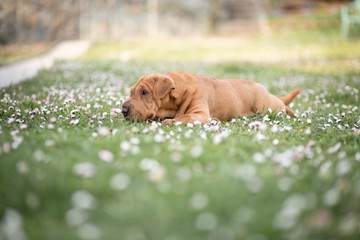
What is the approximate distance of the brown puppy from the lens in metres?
4.07

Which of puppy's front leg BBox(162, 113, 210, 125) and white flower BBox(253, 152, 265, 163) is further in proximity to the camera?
puppy's front leg BBox(162, 113, 210, 125)

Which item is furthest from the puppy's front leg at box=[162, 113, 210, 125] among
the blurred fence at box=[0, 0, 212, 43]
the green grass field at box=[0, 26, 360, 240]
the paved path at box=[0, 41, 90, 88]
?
the blurred fence at box=[0, 0, 212, 43]

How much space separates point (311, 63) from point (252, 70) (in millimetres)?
2539

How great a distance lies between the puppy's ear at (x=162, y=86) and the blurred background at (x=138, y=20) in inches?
288

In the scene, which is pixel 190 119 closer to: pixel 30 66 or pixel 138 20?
pixel 30 66

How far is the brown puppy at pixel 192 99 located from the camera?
13.4 feet

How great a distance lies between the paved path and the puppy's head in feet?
10.8

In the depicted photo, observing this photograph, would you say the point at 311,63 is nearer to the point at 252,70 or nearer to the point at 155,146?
the point at 252,70

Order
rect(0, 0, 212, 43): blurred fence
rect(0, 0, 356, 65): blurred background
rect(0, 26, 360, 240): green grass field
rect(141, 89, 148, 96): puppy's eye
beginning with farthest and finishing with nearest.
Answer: rect(0, 0, 212, 43): blurred fence → rect(0, 0, 356, 65): blurred background → rect(141, 89, 148, 96): puppy's eye → rect(0, 26, 360, 240): green grass field

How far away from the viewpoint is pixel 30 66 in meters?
8.92

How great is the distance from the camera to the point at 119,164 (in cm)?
244

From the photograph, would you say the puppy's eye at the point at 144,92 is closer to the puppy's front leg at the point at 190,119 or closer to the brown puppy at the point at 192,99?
the brown puppy at the point at 192,99

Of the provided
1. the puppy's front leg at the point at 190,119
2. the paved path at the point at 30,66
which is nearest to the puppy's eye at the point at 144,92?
the puppy's front leg at the point at 190,119

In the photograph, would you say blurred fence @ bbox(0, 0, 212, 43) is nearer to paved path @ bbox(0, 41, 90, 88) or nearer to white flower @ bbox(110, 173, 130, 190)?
paved path @ bbox(0, 41, 90, 88)
